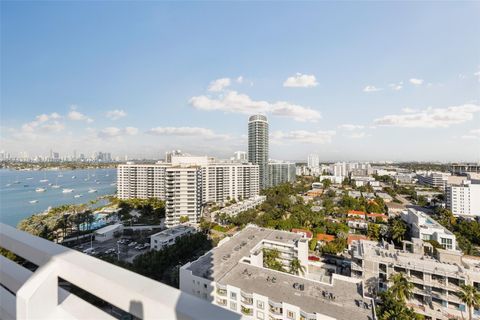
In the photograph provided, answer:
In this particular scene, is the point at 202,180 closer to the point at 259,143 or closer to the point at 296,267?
the point at 259,143

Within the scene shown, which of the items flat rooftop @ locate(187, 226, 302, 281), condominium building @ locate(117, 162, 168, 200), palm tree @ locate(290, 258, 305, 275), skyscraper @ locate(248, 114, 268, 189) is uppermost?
skyscraper @ locate(248, 114, 268, 189)

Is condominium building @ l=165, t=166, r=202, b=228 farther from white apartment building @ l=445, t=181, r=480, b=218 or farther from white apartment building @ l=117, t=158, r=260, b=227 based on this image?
white apartment building @ l=445, t=181, r=480, b=218

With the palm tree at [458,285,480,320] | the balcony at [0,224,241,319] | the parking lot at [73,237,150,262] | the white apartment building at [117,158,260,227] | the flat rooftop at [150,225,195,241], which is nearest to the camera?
A: the balcony at [0,224,241,319]

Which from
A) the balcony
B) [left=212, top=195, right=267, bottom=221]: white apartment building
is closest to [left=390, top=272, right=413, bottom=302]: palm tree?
the balcony

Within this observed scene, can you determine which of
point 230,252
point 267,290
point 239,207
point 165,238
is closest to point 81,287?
point 267,290

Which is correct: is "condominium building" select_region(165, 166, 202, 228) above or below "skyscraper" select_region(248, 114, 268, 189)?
below

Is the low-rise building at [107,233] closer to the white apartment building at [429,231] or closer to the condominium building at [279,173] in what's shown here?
the white apartment building at [429,231]

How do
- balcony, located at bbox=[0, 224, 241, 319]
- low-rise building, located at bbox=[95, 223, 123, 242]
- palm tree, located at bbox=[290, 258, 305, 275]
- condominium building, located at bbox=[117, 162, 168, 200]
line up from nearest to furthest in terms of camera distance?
balcony, located at bbox=[0, 224, 241, 319] < palm tree, located at bbox=[290, 258, 305, 275] < low-rise building, located at bbox=[95, 223, 123, 242] < condominium building, located at bbox=[117, 162, 168, 200]
